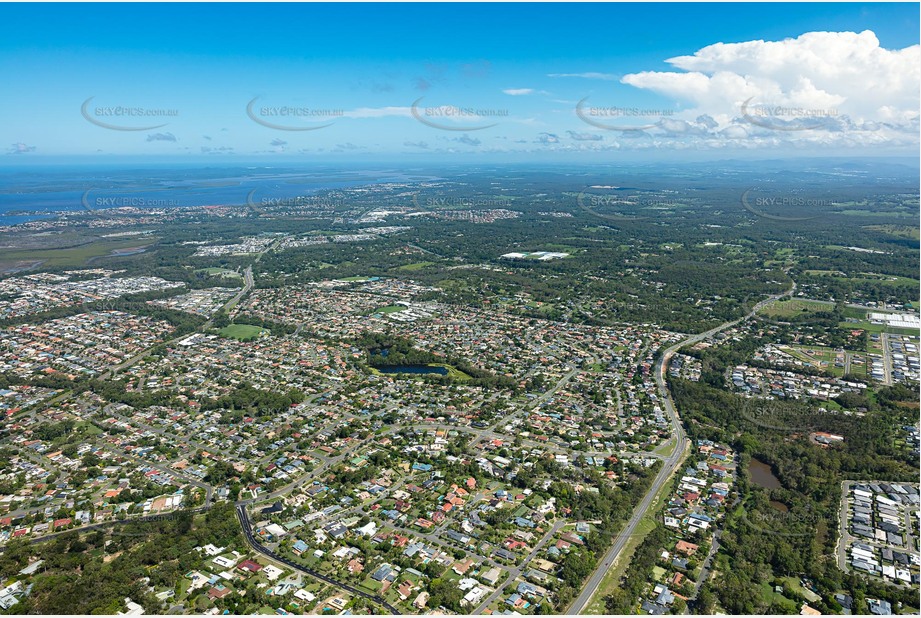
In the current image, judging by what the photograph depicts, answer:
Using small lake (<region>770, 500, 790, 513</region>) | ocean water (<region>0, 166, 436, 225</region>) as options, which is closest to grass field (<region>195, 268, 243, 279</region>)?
ocean water (<region>0, 166, 436, 225</region>)

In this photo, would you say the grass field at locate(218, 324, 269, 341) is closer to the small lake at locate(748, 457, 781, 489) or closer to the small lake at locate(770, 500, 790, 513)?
the small lake at locate(748, 457, 781, 489)

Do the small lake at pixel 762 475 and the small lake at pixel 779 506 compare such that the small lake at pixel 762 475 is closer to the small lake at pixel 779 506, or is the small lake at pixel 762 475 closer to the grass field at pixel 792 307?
the small lake at pixel 779 506

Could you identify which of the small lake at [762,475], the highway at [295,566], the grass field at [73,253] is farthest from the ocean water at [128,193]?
the small lake at [762,475]

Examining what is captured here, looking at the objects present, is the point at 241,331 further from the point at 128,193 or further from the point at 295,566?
the point at 128,193

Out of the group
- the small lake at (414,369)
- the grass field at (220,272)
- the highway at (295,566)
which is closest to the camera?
the highway at (295,566)

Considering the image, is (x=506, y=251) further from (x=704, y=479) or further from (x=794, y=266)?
(x=704, y=479)

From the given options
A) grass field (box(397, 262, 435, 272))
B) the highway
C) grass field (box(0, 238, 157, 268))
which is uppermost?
grass field (box(0, 238, 157, 268))

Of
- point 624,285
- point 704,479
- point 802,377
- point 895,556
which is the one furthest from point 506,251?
point 895,556

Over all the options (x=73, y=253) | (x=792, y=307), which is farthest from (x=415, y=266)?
(x=73, y=253)
